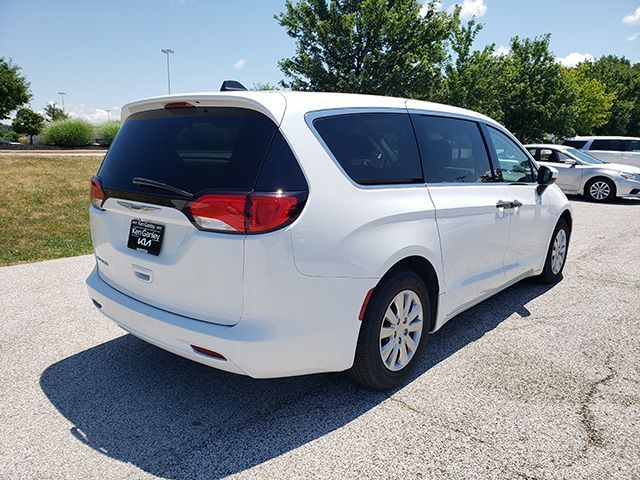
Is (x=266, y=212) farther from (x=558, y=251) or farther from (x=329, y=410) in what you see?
(x=558, y=251)

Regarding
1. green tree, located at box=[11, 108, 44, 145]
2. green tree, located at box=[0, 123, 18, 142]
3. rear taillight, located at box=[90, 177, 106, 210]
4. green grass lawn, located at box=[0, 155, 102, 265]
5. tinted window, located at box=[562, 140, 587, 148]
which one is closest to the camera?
rear taillight, located at box=[90, 177, 106, 210]

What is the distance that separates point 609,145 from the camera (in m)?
17.1

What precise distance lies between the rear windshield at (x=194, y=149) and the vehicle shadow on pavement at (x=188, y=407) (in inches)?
50.7

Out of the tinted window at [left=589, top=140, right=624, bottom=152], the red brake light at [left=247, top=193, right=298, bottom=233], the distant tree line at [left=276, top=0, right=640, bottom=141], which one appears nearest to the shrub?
the distant tree line at [left=276, top=0, right=640, bottom=141]

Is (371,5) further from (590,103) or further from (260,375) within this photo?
(590,103)

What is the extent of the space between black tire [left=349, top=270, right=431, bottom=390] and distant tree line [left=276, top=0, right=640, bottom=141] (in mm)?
19850

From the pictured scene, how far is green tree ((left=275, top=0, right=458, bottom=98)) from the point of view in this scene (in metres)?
21.4

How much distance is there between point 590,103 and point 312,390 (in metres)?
44.1

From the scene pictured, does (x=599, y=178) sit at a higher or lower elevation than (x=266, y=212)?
lower

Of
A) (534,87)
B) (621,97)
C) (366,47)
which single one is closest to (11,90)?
(366,47)

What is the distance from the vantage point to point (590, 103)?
3897 centimetres

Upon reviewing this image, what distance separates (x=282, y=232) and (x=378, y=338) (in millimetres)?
957

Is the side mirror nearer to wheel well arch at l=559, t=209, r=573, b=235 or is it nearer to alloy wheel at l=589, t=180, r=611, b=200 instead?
wheel well arch at l=559, t=209, r=573, b=235

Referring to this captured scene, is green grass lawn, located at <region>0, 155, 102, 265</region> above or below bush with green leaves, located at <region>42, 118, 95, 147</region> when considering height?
below
